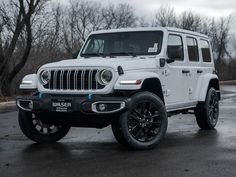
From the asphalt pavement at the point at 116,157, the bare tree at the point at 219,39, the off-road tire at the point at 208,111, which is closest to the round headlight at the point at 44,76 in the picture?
the asphalt pavement at the point at 116,157

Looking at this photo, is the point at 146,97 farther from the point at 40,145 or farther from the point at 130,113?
the point at 40,145

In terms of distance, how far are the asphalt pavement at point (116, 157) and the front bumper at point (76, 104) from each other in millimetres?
673

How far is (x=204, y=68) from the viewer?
11.0 meters

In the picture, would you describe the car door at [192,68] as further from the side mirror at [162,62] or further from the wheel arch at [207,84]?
the side mirror at [162,62]

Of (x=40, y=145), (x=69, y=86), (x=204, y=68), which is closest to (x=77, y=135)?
(x=40, y=145)

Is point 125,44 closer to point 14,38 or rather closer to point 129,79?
point 129,79

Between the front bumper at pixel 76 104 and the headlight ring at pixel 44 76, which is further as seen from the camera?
the headlight ring at pixel 44 76

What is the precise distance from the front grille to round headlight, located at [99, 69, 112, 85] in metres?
0.07

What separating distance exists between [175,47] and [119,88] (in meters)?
2.20

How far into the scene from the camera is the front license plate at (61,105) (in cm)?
813

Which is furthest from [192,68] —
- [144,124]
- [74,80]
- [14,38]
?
[14,38]

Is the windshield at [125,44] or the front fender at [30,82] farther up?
the windshield at [125,44]

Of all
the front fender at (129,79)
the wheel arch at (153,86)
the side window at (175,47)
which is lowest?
the wheel arch at (153,86)

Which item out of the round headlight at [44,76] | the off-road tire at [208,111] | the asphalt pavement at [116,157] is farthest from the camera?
the off-road tire at [208,111]
